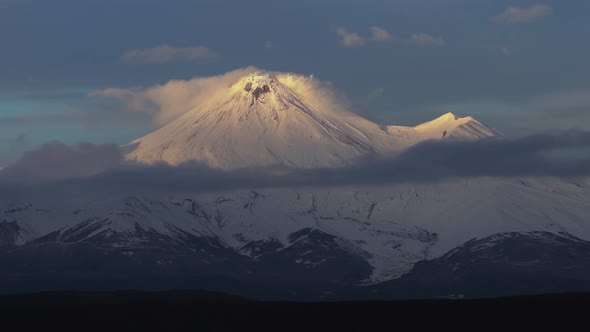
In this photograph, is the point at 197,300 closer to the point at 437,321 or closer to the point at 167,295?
the point at 167,295

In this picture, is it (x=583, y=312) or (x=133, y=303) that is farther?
(x=133, y=303)

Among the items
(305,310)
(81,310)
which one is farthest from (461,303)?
(81,310)

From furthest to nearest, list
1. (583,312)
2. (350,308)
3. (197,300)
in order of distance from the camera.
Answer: (197,300) → (350,308) → (583,312)

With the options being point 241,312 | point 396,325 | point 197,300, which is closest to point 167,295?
point 197,300

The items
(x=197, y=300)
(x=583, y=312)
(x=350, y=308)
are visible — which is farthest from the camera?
(x=197, y=300)

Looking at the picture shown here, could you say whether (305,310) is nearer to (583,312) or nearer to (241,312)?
(241,312)

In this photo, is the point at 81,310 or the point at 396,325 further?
the point at 81,310
